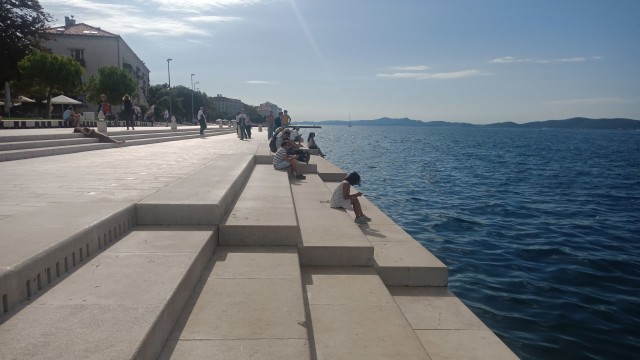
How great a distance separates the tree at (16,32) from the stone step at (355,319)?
36.8m

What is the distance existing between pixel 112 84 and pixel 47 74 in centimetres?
1201

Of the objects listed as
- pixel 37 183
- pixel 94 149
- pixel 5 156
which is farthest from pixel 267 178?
pixel 94 149

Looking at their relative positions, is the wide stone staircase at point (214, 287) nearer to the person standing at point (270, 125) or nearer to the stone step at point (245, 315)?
the stone step at point (245, 315)

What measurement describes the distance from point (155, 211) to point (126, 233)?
437 millimetres

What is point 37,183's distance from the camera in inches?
278

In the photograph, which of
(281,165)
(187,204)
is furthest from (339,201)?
(281,165)

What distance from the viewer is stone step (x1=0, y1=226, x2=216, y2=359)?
8.23 ft

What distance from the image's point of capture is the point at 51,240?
3600 mm

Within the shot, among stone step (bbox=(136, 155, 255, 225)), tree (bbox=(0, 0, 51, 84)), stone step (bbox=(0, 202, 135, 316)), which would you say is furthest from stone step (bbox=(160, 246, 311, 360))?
tree (bbox=(0, 0, 51, 84))

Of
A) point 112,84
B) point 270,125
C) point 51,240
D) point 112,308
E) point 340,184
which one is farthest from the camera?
point 112,84

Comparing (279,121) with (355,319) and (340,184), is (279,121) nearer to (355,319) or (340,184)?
(340,184)

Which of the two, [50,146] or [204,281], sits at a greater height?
[50,146]

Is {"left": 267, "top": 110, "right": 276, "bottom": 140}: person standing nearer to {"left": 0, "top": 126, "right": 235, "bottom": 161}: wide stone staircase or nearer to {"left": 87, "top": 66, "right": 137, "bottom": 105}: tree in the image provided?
{"left": 0, "top": 126, "right": 235, "bottom": 161}: wide stone staircase

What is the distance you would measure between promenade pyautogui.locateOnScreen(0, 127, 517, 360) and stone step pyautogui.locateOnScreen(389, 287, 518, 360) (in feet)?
0.07
